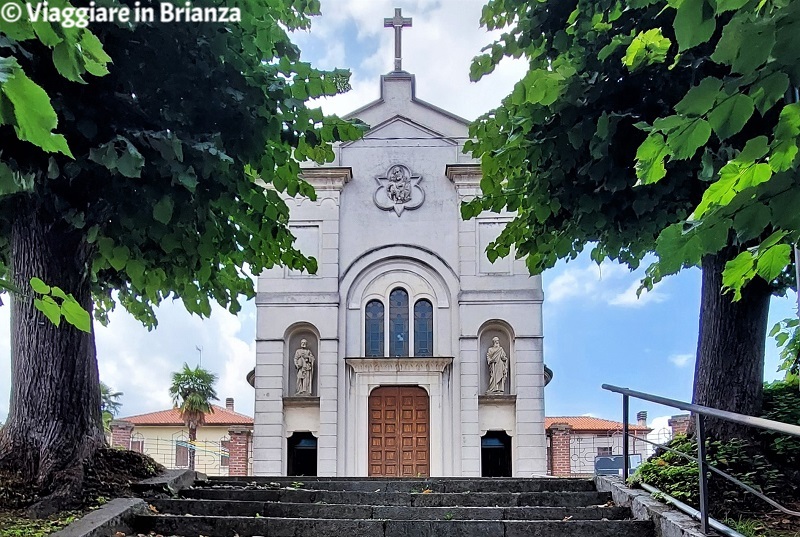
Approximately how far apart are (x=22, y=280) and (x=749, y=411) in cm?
662

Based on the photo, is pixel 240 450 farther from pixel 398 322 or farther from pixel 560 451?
pixel 560 451

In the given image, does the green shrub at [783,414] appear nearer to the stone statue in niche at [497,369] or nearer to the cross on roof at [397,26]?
the stone statue in niche at [497,369]

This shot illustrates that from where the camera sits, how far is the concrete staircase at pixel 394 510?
5984mm

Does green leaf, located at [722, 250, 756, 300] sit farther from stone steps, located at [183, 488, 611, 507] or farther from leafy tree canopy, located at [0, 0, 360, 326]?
stone steps, located at [183, 488, 611, 507]

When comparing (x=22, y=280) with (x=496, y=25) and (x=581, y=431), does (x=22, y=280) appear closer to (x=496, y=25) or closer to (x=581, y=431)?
(x=496, y=25)

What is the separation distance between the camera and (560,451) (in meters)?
21.6

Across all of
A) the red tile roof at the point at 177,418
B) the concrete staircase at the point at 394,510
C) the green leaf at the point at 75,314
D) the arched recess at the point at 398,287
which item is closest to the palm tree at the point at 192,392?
the red tile roof at the point at 177,418

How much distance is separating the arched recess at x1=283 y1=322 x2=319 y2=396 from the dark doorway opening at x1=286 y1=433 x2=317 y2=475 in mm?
1113

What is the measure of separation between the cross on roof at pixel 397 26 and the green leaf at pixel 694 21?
64.3 ft

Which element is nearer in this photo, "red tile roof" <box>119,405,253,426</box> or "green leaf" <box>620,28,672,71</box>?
"green leaf" <box>620,28,672,71</box>

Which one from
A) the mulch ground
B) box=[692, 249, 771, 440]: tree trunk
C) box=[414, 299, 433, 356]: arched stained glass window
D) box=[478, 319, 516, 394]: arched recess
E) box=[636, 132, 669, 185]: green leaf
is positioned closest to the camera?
box=[636, 132, 669, 185]: green leaf

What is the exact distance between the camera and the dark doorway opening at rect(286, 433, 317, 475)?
19.8m

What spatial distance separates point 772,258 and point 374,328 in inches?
660

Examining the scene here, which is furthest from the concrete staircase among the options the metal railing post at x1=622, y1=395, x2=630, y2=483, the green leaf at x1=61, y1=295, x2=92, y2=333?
the green leaf at x1=61, y1=295, x2=92, y2=333
